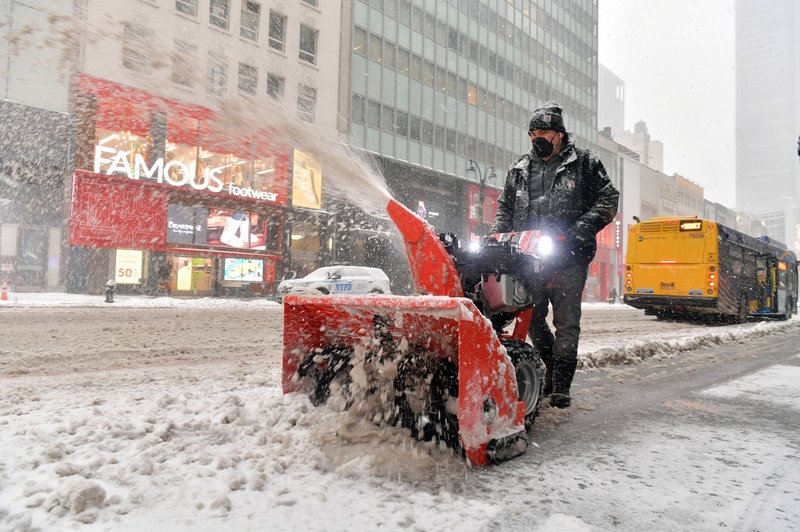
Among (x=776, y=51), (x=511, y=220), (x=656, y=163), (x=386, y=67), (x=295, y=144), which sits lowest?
(x=511, y=220)

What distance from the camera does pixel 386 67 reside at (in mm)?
26672

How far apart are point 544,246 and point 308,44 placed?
976 inches

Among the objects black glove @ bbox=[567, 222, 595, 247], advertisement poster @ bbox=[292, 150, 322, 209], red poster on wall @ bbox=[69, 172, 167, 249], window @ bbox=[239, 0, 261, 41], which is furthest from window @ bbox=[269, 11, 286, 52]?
black glove @ bbox=[567, 222, 595, 247]

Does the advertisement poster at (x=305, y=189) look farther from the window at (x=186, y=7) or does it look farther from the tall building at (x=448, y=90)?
the window at (x=186, y=7)

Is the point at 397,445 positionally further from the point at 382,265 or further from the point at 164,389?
the point at 382,265

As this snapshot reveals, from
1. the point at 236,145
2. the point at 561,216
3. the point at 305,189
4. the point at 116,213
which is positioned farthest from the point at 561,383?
the point at 305,189

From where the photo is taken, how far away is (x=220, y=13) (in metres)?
20.4

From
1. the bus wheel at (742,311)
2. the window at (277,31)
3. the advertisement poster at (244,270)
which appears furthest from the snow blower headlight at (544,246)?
the window at (277,31)

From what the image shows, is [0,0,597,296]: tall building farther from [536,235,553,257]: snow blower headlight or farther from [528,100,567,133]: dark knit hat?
[536,235,553,257]: snow blower headlight

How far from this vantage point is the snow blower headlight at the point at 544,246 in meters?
3.19

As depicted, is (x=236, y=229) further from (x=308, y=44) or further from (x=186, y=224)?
(x=308, y=44)

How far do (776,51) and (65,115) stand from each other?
4365 inches

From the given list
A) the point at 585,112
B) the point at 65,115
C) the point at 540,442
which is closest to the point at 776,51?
the point at 585,112

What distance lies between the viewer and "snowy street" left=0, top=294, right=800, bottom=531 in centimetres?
182
